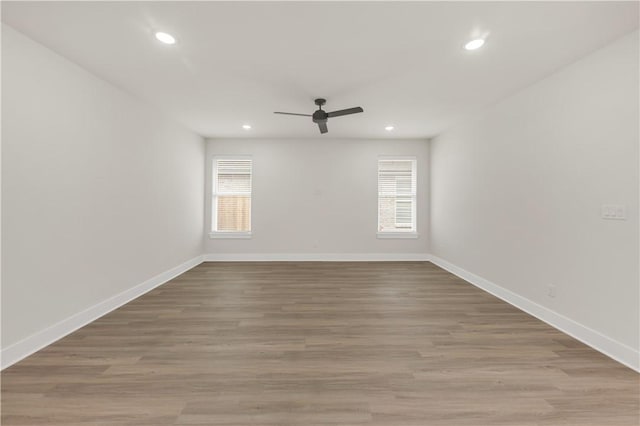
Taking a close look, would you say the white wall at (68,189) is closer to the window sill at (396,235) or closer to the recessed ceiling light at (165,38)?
the recessed ceiling light at (165,38)

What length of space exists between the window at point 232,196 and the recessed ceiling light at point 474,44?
4.47 metres

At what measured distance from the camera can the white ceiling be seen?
1.92 meters

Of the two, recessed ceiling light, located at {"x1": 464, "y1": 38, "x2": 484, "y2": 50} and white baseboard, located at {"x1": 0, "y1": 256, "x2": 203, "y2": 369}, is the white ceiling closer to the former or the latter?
recessed ceiling light, located at {"x1": 464, "y1": 38, "x2": 484, "y2": 50}

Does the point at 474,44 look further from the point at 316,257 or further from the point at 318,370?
the point at 316,257

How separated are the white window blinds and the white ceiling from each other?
A: 225 centimetres

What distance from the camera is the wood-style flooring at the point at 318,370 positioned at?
1571 millimetres

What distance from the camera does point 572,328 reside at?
255cm

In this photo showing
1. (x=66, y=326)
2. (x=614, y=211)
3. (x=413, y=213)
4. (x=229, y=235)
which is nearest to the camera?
(x=614, y=211)

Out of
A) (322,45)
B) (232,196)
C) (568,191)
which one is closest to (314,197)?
(232,196)

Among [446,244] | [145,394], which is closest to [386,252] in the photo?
[446,244]

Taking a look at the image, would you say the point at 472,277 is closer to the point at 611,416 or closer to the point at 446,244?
the point at 446,244

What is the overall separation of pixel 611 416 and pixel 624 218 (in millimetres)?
1439

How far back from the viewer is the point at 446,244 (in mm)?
5180

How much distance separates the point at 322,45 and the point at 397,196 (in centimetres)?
415
